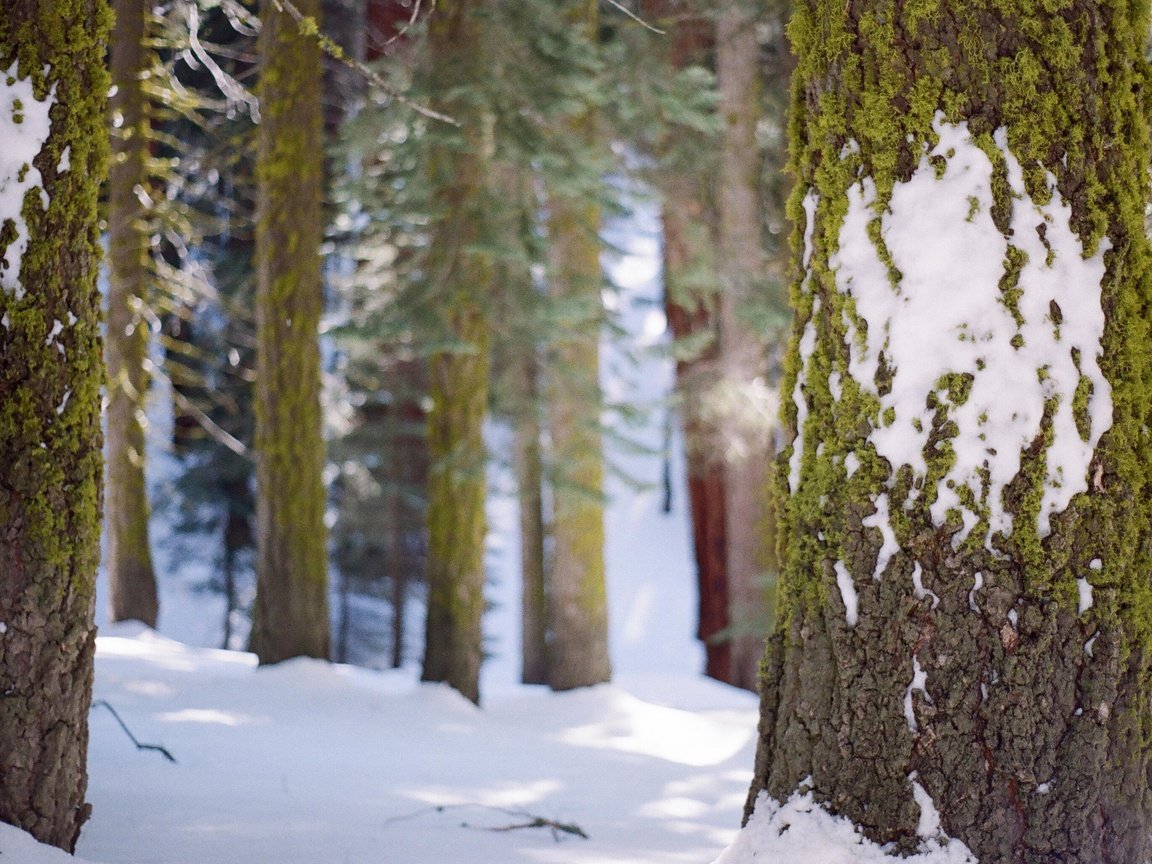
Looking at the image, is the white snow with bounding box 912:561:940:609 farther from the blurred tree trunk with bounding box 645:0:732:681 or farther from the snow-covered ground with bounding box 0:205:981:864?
the blurred tree trunk with bounding box 645:0:732:681

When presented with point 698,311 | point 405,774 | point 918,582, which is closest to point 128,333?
point 405,774

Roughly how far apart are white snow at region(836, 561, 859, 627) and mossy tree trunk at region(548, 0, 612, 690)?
277 inches

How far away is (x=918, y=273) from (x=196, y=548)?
60.7ft

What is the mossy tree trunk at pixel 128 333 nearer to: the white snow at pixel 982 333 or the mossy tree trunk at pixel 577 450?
the mossy tree trunk at pixel 577 450

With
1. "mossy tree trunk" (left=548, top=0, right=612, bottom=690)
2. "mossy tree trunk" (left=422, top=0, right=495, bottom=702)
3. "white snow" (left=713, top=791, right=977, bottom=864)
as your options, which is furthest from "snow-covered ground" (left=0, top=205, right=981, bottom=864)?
"mossy tree trunk" (left=422, top=0, right=495, bottom=702)

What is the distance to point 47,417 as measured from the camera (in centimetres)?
335

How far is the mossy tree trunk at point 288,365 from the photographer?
28.6 ft

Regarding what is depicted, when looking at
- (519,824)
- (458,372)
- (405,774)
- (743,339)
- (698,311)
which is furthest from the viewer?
(698,311)

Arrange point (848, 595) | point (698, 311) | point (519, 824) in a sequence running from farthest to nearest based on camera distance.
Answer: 1. point (698, 311)
2. point (519, 824)
3. point (848, 595)

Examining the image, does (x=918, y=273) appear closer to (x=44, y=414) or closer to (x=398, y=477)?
(x=44, y=414)

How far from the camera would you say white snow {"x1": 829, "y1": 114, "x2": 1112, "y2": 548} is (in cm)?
288

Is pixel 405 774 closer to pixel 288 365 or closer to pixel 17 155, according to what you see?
pixel 17 155

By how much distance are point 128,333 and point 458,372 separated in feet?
11.8

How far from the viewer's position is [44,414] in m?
3.35
